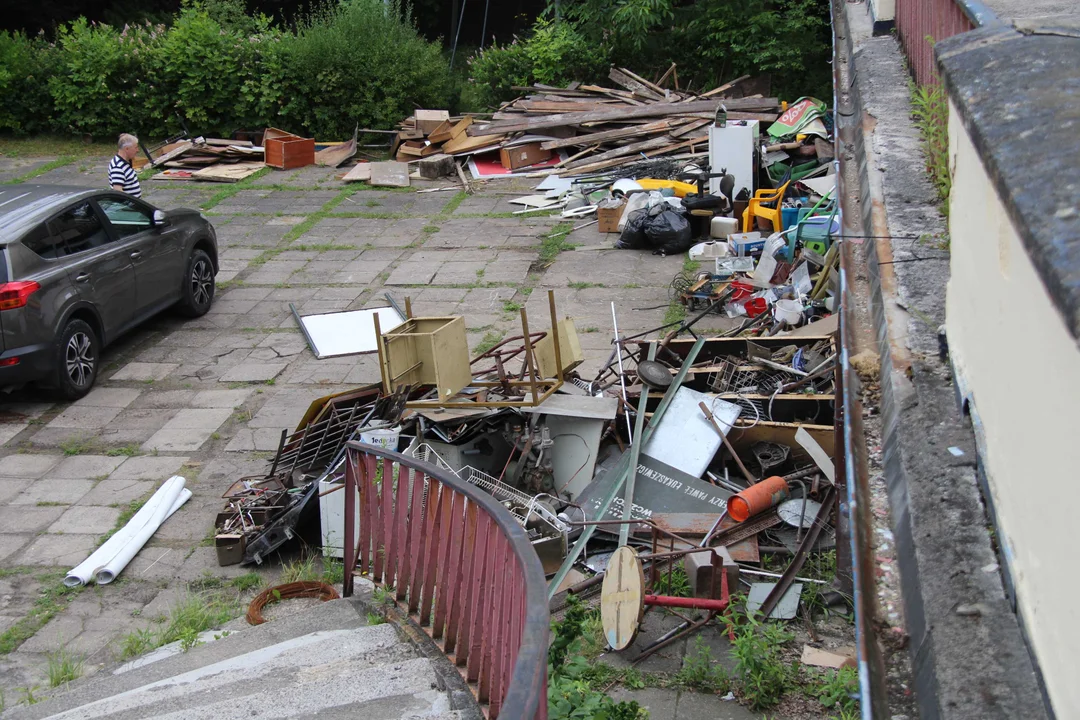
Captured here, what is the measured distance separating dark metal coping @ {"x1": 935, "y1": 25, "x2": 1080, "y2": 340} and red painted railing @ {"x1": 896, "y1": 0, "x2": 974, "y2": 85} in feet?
4.23

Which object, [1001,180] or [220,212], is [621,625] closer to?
[1001,180]

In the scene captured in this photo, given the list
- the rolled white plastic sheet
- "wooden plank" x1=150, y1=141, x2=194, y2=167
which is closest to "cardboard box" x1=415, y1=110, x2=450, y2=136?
"wooden plank" x1=150, y1=141, x2=194, y2=167

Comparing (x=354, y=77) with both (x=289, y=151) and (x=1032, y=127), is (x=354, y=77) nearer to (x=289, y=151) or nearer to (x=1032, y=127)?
(x=289, y=151)

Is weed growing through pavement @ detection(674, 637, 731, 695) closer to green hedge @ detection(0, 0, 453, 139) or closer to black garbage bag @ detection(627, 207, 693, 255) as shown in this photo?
black garbage bag @ detection(627, 207, 693, 255)

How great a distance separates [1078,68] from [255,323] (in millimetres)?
9936

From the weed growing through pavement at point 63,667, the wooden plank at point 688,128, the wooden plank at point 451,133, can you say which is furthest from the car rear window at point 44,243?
the wooden plank at point 688,128

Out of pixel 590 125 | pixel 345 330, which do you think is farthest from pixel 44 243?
pixel 590 125

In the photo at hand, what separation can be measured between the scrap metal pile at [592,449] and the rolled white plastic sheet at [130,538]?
1.70 feet

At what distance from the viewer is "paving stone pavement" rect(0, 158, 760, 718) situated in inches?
265

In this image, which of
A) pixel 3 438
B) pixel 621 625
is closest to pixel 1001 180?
pixel 621 625

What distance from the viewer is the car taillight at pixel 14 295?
846 cm

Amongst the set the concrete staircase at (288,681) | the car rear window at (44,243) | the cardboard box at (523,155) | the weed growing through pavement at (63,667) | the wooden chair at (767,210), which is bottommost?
the weed growing through pavement at (63,667)

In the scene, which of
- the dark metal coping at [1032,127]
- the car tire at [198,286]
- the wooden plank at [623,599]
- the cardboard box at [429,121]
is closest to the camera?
the dark metal coping at [1032,127]

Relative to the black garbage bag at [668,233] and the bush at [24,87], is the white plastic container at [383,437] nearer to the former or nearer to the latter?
the black garbage bag at [668,233]
